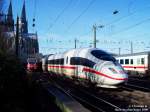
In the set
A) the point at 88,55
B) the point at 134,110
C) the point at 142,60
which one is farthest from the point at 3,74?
the point at 142,60

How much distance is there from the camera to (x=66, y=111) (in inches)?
446

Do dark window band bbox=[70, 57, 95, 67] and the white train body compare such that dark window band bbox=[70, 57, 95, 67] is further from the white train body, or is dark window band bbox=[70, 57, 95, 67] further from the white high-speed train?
the white train body

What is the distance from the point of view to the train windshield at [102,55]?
22.3 meters

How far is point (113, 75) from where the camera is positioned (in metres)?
20.5

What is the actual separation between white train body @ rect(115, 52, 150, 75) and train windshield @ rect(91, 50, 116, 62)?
1604cm

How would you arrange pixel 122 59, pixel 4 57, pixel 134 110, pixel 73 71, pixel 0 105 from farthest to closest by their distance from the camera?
1. pixel 122 59
2. pixel 73 71
3. pixel 134 110
4. pixel 4 57
5. pixel 0 105

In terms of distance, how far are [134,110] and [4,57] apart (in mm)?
5402

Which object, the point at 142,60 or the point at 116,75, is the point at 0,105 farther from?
the point at 142,60

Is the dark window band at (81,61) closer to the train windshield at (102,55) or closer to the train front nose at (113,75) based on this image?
the train windshield at (102,55)

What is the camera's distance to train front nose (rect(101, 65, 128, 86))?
20312mm

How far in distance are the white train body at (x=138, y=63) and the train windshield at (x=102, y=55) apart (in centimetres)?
1604

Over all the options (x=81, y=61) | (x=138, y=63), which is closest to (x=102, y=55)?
(x=81, y=61)

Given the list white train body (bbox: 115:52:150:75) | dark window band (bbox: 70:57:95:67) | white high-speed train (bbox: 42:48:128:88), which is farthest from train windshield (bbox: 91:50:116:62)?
white train body (bbox: 115:52:150:75)

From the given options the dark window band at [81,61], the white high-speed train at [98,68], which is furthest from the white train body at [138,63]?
the white high-speed train at [98,68]
